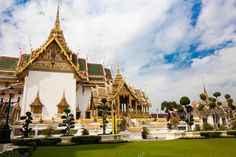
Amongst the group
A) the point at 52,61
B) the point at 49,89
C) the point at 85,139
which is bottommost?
the point at 85,139

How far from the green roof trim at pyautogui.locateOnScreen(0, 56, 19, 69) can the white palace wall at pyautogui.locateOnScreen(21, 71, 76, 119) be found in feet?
23.2

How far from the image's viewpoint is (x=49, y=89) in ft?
79.2

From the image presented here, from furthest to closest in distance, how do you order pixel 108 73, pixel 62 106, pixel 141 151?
pixel 108 73 < pixel 62 106 < pixel 141 151

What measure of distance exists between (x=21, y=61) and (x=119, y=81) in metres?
14.3

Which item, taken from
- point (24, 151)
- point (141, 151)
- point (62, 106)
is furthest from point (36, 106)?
point (141, 151)

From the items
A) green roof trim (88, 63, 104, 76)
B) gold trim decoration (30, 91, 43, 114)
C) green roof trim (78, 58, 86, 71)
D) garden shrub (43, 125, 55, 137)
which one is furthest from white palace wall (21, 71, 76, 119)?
green roof trim (88, 63, 104, 76)

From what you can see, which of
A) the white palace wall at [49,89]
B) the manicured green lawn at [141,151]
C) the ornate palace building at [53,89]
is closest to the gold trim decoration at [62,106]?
the ornate palace building at [53,89]

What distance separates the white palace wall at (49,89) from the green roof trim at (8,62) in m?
7.08

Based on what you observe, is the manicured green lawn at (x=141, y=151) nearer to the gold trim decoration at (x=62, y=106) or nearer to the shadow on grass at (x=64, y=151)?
the shadow on grass at (x=64, y=151)

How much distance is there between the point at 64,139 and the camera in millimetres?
13406

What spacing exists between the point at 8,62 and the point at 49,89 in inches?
378

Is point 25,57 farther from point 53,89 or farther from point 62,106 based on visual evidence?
point 62,106

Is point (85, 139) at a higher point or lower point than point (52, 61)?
lower

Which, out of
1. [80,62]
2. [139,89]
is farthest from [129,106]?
[80,62]
